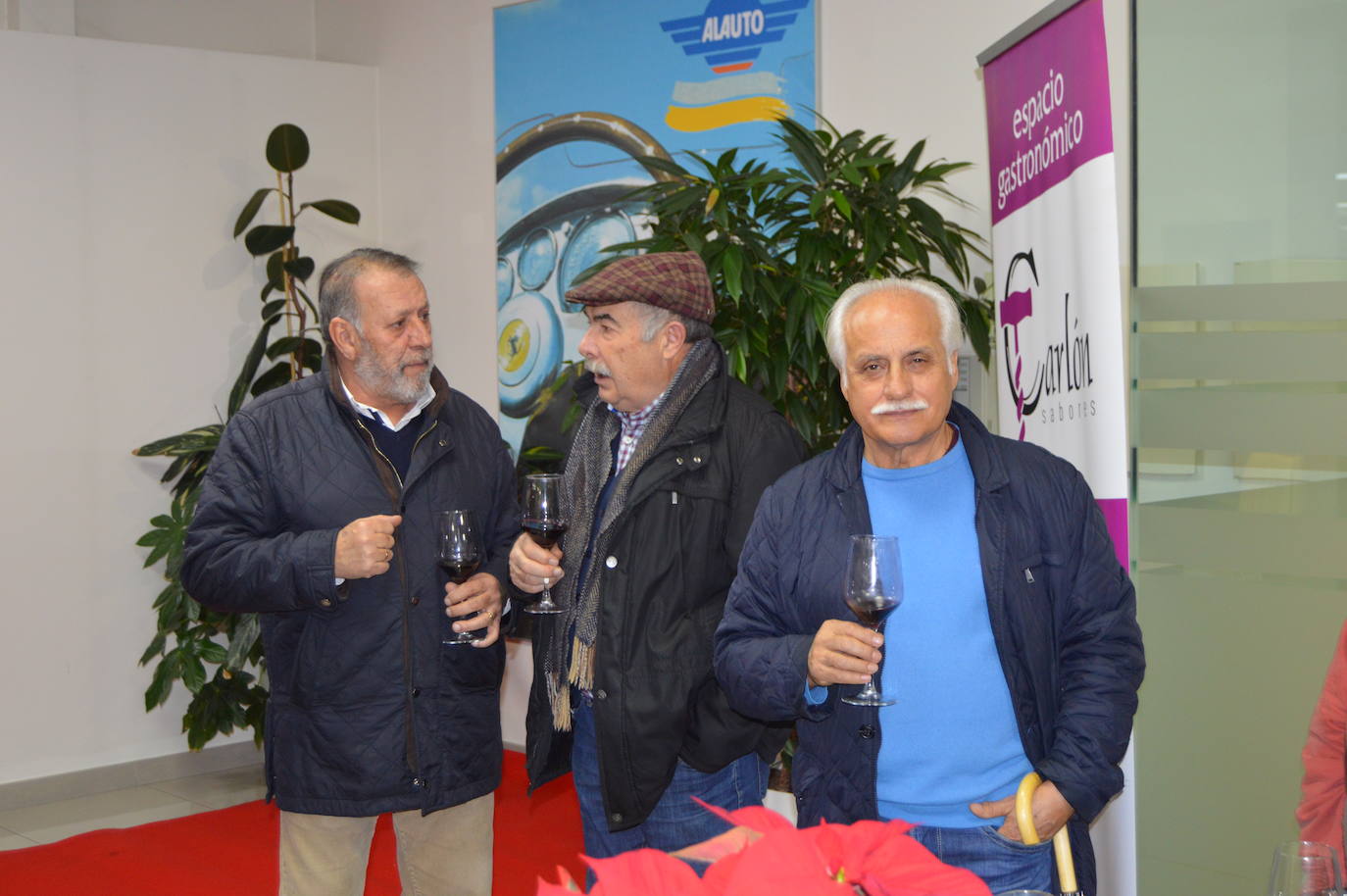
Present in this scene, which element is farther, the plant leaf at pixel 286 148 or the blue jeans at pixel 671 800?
the plant leaf at pixel 286 148

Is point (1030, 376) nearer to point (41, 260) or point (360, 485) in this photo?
point (360, 485)

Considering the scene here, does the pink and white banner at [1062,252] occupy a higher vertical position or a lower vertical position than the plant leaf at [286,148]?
lower

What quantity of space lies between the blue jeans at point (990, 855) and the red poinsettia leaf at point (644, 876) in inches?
45.7

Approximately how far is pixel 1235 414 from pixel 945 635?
677 millimetres

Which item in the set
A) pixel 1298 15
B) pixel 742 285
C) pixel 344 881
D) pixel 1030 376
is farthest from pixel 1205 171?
pixel 344 881

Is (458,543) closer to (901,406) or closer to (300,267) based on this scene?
(901,406)

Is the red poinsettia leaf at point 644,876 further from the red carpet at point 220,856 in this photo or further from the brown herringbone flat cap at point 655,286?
the red carpet at point 220,856

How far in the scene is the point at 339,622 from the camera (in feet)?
8.76

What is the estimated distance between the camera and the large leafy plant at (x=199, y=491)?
5320 mm

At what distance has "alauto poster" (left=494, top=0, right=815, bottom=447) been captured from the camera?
503cm

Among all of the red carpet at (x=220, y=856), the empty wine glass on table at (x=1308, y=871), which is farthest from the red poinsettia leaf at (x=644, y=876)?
the red carpet at (x=220, y=856)

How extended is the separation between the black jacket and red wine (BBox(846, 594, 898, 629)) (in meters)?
0.65

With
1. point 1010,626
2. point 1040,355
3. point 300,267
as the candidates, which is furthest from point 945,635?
point 300,267

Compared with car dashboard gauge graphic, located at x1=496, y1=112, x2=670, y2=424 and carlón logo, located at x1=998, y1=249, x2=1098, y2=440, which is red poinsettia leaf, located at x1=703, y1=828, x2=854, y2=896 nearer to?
carlón logo, located at x1=998, y1=249, x2=1098, y2=440
